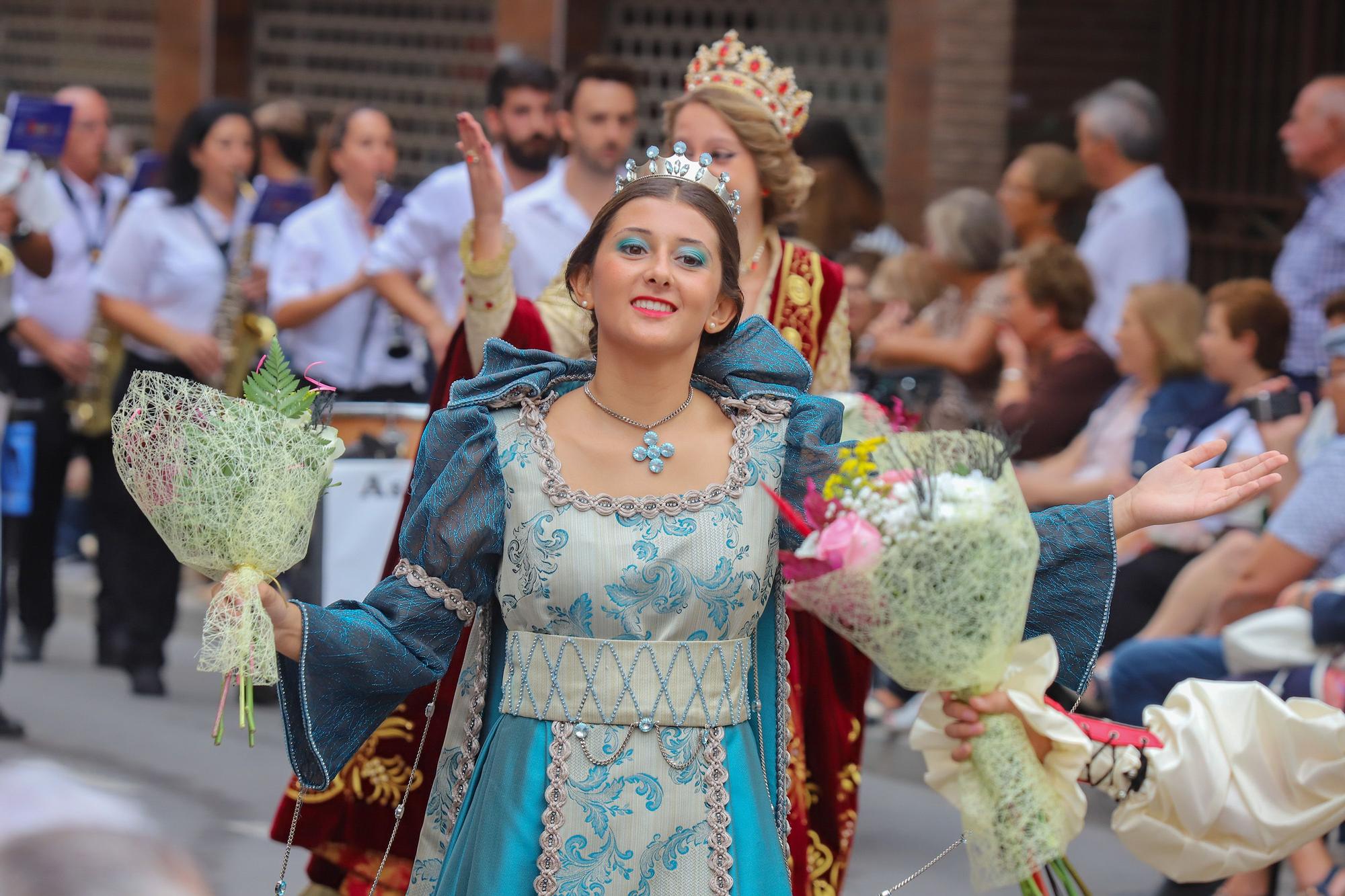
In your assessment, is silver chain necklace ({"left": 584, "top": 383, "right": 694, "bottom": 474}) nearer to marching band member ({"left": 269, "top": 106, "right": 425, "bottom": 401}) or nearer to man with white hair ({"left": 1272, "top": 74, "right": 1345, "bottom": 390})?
marching band member ({"left": 269, "top": 106, "right": 425, "bottom": 401})

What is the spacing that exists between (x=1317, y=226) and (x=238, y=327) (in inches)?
168

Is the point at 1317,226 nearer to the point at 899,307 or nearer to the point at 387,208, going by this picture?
the point at 899,307

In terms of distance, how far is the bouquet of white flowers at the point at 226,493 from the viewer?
289 cm

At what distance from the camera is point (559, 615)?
123 inches

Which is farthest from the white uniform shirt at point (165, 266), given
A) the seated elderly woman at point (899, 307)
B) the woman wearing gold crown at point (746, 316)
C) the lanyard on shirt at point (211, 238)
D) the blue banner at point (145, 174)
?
the woman wearing gold crown at point (746, 316)

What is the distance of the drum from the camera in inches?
263

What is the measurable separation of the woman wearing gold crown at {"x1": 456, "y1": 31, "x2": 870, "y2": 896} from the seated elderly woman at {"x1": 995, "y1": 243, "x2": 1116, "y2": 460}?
268cm

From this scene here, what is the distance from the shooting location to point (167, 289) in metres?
7.96

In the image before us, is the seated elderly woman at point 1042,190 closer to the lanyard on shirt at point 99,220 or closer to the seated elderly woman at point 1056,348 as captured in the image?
the seated elderly woman at point 1056,348

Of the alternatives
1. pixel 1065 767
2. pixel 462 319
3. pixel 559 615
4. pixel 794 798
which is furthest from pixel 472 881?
pixel 462 319

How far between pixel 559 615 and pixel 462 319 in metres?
1.66

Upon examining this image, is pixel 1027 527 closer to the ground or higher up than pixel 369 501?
higher up

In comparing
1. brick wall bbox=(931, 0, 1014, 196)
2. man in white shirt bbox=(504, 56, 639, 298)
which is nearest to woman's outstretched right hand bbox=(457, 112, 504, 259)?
man in white shirt bbox=(504, 56, 639, 298)

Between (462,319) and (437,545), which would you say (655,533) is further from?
(462,319)
